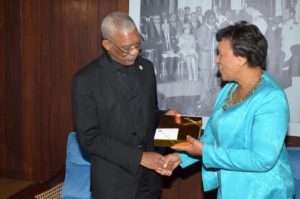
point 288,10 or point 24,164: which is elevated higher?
point 288,10

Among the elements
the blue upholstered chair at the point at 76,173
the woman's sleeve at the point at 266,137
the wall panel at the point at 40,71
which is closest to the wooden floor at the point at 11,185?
the wall panel at the point at 40,71

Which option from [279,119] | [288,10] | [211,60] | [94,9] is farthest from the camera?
[94,9]

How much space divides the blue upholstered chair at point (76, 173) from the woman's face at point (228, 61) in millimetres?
1893

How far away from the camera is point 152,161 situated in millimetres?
2225

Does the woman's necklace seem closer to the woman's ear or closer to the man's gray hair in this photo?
the woman's ear

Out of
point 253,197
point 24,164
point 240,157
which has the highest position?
point 240,157

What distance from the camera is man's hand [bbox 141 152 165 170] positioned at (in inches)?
87.4

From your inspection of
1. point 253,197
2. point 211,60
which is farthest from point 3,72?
point 253,197

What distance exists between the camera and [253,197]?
5.93 feet

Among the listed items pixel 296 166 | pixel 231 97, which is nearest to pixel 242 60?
pixel 231 97

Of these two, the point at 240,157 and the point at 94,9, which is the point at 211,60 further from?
the point at 240,157

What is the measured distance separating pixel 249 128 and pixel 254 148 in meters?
0.10

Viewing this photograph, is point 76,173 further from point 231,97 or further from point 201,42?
point 231,97

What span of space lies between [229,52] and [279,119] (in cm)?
36
